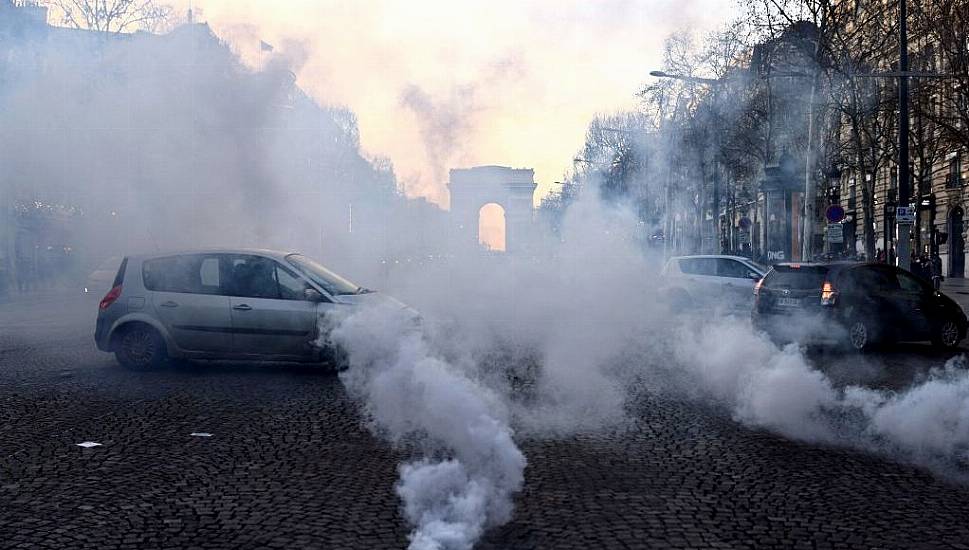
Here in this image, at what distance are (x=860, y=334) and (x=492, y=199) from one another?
234 inches

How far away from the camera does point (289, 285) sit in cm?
1016

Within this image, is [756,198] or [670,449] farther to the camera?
[756,198]

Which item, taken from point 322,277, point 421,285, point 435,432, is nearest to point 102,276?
point 421,285

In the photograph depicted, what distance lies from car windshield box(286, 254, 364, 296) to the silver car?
0.04 feet

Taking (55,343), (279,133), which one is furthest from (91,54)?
(55,343)

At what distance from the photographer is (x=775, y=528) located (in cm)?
445

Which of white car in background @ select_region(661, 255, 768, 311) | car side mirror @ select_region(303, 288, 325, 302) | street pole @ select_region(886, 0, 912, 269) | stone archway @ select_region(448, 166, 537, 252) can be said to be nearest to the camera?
car side mirror @ select_region(303, 288, 325, 302)

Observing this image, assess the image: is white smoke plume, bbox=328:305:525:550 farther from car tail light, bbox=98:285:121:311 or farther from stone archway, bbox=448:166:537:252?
stone archway, bbox=448:166:537:252

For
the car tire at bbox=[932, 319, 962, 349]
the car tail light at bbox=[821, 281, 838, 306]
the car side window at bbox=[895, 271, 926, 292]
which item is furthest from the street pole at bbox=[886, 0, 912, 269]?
the car tail light at bbox=[821, 281, 838, 306]

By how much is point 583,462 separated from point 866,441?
2.27m

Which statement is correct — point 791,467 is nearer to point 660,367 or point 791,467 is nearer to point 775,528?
point 775,528

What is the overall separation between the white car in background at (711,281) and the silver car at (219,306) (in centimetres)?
1257

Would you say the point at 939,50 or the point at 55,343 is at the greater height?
the point at 939,50

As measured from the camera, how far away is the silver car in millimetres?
9953
